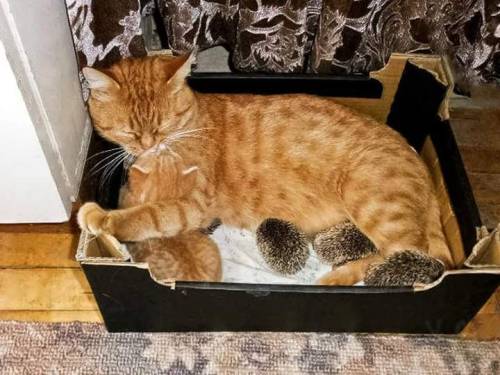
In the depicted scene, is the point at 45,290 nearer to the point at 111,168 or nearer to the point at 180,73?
the point at 111,168

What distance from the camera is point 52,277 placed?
1.63m

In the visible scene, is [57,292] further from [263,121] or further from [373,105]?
[373,105]

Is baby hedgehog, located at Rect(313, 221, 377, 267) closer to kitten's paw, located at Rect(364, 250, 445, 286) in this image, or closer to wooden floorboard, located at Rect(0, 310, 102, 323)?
kitten's paw, located at Rect(364, 250, 445, 286)

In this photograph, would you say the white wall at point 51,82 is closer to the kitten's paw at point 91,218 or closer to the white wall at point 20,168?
the white wall at point 20,168

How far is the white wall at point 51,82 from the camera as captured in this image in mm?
1247

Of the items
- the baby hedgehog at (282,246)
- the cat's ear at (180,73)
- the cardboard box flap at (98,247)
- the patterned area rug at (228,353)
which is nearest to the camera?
the cardboard box flap at (98,247)

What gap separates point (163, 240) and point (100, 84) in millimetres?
444

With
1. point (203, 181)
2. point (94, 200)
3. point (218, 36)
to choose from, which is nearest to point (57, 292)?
point (94, 200)

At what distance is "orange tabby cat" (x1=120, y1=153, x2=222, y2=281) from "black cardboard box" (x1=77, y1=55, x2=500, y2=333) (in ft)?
0.35

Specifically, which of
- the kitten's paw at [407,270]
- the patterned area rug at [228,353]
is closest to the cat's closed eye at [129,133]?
the patterned area rug at [228,353]

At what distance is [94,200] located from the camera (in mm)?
1515

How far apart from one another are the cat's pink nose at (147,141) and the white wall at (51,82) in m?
0.27

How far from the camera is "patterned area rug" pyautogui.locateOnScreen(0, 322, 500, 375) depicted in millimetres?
1457

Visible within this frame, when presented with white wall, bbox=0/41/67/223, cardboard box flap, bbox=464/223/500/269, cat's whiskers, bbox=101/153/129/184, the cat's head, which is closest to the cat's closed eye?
the cat's head
